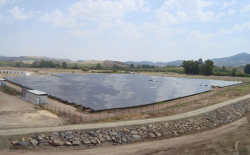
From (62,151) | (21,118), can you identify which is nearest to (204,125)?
(62,151)

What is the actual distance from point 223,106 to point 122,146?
50.6ft

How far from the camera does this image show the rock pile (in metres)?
12.0

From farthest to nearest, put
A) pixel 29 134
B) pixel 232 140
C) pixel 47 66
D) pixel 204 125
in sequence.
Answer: pixel 47 66, pixel 204 125, pixel 232 140, pixel 29 134

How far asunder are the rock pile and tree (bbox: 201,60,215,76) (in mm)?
69993

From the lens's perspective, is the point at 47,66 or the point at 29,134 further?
the point at 47,66

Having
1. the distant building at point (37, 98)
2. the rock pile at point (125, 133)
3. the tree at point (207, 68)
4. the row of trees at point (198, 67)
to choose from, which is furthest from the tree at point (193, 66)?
the distant building at point (37, 98)

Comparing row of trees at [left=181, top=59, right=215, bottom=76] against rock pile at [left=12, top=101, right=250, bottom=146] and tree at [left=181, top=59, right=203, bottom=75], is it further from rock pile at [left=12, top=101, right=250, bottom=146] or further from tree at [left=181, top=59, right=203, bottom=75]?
rock pile at [left=12, top=101, right=250, bottom=146]

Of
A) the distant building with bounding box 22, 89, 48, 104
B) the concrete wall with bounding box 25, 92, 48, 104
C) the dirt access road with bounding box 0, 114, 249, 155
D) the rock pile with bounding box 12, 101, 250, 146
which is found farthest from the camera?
the concrete wall with bounding box 25, 92, 48, 104

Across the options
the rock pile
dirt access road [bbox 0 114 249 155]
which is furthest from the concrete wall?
dirt access road [bbox 0 114 249 155]

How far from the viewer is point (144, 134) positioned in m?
14.3

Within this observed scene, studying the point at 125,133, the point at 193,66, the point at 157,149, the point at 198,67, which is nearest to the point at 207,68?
the point at 198,67

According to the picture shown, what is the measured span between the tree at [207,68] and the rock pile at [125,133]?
2756 inches

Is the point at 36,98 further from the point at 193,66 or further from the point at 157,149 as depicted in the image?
the point at 193,66

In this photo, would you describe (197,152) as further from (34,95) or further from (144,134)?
(34,95)
